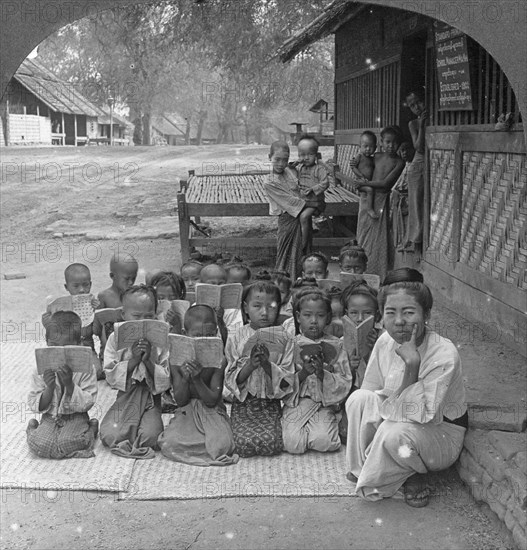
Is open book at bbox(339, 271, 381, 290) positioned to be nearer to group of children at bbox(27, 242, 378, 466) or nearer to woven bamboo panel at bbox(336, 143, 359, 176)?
group of children at bbox(27, 242, 378, 466)

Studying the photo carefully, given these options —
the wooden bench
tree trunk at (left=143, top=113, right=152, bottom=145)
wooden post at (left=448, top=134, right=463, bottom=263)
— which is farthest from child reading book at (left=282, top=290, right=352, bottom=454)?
tree trunk at (left=143, top=113, right=152, bottom=145)

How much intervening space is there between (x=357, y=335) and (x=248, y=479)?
99 centimetres

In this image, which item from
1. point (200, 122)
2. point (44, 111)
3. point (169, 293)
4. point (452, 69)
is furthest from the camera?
point (200, 122)

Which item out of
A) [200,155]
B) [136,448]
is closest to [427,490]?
[136,448]

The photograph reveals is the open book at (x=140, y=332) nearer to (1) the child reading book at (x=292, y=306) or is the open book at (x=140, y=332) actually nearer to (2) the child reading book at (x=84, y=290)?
(1) the child reading book at (x=292, y=306)

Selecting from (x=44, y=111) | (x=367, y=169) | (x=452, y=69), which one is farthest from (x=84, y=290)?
(x=44, y=111)

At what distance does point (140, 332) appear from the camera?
4.13 meters

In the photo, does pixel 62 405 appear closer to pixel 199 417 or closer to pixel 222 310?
pixel 199 417

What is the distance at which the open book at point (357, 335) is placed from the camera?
427 cm

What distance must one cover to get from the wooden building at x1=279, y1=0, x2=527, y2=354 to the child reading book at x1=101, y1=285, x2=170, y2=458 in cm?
267

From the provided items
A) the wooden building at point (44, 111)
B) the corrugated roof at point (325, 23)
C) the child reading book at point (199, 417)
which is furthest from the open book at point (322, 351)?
the wooden building at point (44, 111)

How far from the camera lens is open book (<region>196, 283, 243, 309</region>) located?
4.80 meters

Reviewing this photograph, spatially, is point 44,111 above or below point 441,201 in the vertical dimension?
above

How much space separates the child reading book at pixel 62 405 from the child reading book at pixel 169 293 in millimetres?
740
